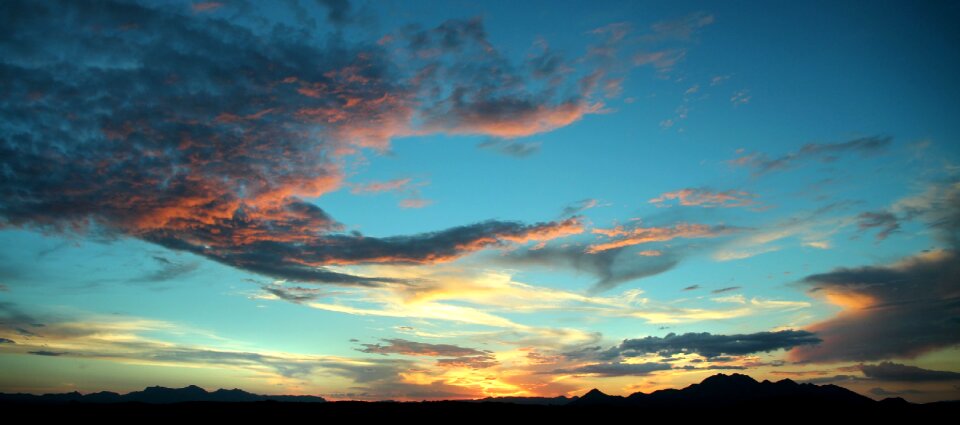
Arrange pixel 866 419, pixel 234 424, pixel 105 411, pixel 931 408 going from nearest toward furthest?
1. pixel 234 424
2. pixel 105 411
3. pixel 866 419
4. pixel 931 408

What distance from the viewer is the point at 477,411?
109938 millimetres

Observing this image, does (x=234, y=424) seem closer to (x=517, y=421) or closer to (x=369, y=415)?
(x=369, y=415)

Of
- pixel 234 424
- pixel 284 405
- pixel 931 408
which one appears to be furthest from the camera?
pixel 931 408

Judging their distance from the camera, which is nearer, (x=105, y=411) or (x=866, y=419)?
(x=105, y=411)

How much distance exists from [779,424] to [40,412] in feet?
524

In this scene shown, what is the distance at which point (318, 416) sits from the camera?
95.2 metres

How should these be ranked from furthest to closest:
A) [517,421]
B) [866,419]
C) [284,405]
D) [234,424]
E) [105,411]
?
[866,419] → [284,405] → [517,421] → [105,411] → [234,424]

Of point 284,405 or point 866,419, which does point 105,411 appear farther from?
point 866,419

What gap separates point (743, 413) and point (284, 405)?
12212cm

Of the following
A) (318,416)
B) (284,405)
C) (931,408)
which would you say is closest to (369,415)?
(318,416)

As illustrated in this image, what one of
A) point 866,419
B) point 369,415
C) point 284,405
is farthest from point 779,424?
point 284,405

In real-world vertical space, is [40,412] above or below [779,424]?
above

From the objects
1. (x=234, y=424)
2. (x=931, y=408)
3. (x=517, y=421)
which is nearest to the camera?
(x=234, y=424)

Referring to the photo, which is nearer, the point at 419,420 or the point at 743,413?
the point at 419,420
